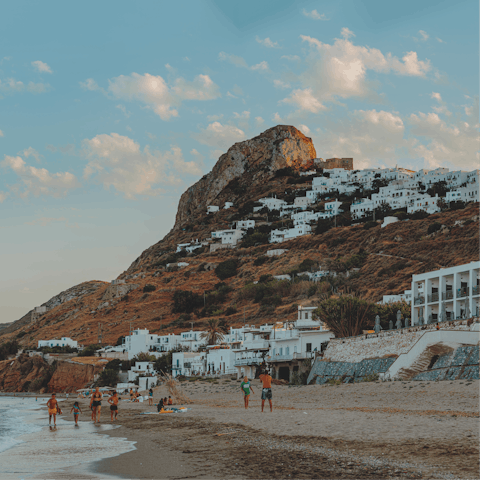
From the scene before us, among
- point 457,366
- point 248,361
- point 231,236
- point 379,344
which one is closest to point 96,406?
point 457,366

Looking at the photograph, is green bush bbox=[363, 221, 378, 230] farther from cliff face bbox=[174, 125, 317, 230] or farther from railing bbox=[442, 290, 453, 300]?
railing bbox=[442, 290, 453, 300]

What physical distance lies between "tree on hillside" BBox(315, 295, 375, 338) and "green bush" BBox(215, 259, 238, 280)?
66.4 meters

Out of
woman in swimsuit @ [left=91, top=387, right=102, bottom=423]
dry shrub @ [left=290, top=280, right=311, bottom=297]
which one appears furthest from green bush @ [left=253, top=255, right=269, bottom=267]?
woman in swimsuit @ [left=91, top=387, right=102, bottom=423]

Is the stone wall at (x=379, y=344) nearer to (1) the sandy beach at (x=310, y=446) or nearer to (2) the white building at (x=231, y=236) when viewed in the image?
(1) the sandy beach at (x=310, y=446)

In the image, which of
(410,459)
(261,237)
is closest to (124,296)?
(261,237)

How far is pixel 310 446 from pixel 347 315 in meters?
33.7

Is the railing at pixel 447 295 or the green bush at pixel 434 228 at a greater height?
the green bush at pixel 434 228

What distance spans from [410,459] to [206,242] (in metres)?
135

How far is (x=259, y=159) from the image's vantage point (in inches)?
7495

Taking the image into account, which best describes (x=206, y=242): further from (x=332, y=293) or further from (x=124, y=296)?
(x=332, y=293)

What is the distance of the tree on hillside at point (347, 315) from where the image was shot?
146 feet

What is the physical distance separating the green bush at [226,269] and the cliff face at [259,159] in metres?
67.7

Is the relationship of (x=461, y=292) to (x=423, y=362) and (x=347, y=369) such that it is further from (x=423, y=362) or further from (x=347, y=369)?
(x=423, y=362)

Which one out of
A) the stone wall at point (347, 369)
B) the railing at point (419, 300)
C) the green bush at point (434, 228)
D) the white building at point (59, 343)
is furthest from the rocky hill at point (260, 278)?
the stone wall at point (347, 369)
